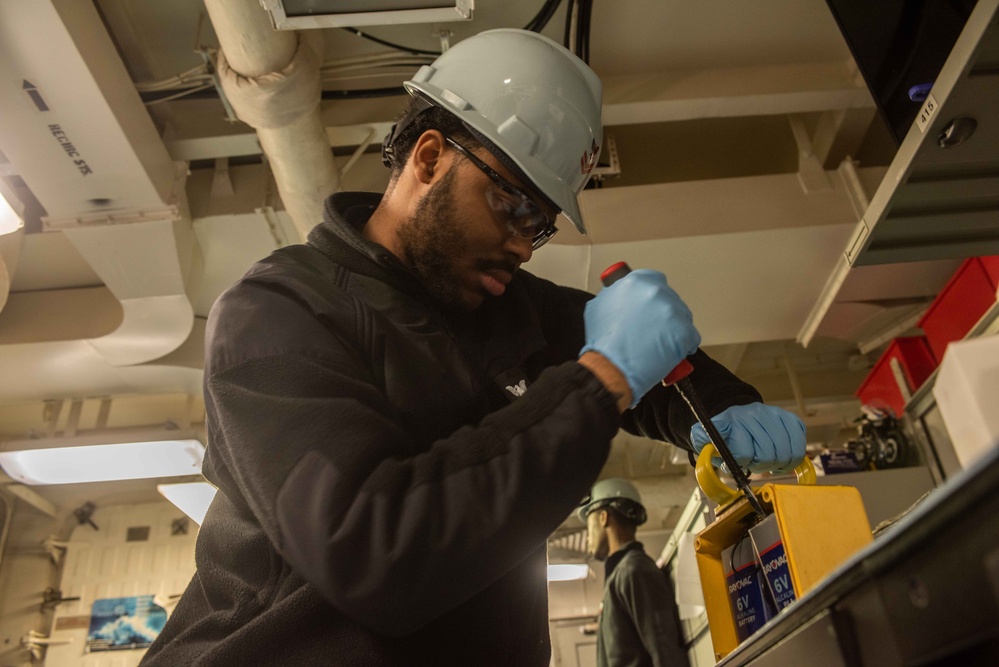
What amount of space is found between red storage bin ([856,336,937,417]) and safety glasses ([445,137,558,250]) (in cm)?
272

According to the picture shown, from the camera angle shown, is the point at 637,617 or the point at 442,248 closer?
the point at 442,248

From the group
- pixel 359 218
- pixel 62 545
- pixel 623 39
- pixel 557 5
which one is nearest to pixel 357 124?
pixel 557 5

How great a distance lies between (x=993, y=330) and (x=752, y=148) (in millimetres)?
1678

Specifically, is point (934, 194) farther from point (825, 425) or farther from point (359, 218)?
point (825, 425)

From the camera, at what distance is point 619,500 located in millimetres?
4520

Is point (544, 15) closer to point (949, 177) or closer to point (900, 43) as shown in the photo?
point (900, 43)

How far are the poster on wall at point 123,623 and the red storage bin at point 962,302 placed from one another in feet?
18.6

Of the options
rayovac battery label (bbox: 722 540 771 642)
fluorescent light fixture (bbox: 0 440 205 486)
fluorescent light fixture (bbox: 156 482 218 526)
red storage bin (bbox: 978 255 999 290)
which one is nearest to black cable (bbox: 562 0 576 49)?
red storage bin (bbox: 978 255 999 290)

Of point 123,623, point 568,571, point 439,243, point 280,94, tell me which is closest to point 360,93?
point 280,94

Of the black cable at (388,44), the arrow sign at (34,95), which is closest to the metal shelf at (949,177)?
the black cable at (388,44)

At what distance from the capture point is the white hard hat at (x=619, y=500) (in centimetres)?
446

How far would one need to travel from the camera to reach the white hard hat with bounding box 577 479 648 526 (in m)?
4.46

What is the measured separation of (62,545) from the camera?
6020 mm

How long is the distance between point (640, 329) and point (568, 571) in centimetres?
515
